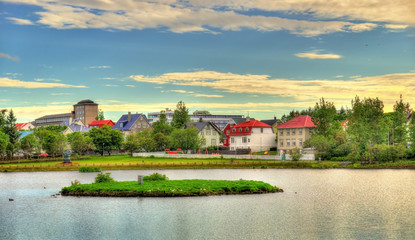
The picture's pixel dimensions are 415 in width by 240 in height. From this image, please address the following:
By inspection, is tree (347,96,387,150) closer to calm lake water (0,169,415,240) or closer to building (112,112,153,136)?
calm lake water (0,169,415,240)

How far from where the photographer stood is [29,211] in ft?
131

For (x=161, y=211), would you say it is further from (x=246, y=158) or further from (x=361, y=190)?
(x=246, y=158)

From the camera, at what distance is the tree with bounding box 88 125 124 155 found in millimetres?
128125

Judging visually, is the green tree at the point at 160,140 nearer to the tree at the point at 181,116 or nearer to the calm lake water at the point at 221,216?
the tree at the point at 181,116

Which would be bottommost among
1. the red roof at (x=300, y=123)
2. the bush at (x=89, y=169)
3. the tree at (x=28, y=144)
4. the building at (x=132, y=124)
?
the bush at (x=89, y=169)

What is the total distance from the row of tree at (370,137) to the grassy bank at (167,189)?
45.4 m

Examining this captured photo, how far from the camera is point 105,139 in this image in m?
128

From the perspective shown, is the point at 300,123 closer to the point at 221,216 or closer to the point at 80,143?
the point at 80,143

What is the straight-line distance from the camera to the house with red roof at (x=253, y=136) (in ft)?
417

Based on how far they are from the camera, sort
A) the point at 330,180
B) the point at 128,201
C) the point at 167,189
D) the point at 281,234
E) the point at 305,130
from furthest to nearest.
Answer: the point at 305,130 → the point at 330,180 → the point at 167,189 → the point at 128,201 → the point at 281,234

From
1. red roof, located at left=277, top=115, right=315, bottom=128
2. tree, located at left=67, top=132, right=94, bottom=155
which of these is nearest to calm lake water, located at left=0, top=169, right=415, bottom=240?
red roof, located at left=277, top=115, right=315, bottom=128

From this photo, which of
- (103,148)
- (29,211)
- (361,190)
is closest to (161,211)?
(29,211)

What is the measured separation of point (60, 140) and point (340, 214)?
9265 cm

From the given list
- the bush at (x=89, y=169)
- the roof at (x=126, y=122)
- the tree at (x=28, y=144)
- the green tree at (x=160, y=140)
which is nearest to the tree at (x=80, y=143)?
the tree at (x=28, y=144)
